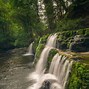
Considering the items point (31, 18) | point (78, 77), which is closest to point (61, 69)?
point (78, 77)

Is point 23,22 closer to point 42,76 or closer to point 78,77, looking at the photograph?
point 42,76

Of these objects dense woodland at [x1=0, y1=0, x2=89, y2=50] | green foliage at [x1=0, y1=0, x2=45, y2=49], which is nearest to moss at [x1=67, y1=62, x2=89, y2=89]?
dense woodland at [x1=0, y1=0, x2=89, y2=50]

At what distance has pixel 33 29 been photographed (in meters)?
60.2

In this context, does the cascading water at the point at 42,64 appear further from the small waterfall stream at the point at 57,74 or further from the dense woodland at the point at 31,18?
the dense woodland at the point at 31,18

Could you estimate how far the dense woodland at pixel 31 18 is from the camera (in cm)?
3509

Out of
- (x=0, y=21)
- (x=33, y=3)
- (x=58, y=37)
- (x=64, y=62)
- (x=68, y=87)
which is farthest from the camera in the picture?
(x=0, y=21)

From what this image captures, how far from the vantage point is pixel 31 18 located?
2313 inches

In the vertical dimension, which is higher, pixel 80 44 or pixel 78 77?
pixel 80 44

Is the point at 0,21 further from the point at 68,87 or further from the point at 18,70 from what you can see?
the point at 68,87

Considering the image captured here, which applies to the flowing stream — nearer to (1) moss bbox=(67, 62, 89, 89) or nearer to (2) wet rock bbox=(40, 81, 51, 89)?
(2) wet rock bbox=(40, 81, 51, 89)

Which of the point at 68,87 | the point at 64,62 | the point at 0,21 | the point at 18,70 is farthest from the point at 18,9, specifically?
the point at 68,87

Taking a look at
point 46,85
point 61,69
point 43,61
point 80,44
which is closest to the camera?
point 46,85

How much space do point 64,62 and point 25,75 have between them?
843 cm

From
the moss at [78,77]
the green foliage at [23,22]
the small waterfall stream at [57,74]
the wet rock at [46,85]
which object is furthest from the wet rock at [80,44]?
the green foliage at [23,22]
